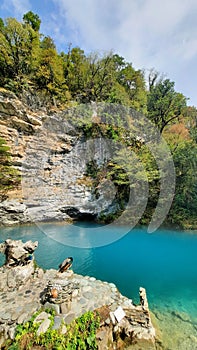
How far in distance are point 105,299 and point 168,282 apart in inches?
116

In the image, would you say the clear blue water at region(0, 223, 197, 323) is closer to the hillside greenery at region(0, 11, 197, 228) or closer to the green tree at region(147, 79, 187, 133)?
the hillside greenery at region(0, 11, 197, 228)

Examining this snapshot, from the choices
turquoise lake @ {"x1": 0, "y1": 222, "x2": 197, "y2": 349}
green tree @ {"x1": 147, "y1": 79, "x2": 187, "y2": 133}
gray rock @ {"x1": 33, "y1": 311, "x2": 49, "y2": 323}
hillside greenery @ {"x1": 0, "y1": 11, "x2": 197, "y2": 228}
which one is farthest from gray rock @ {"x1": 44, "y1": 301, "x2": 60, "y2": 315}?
green tree @ {"x1": 147, "y1": 79, "x2": 187, "y2": 133}

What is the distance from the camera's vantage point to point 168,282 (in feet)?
17.4

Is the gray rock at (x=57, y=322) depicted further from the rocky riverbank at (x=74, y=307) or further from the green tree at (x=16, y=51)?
the green tree at (x=16, y=51)

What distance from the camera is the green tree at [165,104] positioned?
13617 millimetres

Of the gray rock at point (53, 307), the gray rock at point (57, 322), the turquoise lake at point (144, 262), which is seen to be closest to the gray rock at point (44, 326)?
the gray rock at point (57, 322)

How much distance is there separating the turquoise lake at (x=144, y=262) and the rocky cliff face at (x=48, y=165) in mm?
1589

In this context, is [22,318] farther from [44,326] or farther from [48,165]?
[48,165]

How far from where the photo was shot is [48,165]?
1265 cm

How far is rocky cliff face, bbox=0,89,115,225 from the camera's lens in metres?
11.4

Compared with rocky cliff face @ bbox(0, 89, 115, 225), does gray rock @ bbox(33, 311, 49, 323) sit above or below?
below

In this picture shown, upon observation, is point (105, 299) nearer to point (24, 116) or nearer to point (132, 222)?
point (132, 222)

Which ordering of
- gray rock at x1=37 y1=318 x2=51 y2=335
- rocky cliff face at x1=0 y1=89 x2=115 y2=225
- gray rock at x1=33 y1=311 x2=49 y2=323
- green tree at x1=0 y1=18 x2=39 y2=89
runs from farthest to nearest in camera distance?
green tree at x1=0 y1=18 x2=39 y2=89 < rocky cliff face at x1=0 y1=89 x2=115 y2=225 < gray rock at x1=33 y1=311 x2=49 y2=323 < gray rock at x1=37 y1=318 x2=51 y2=335

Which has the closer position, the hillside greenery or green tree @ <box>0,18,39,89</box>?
the hillside greenery
